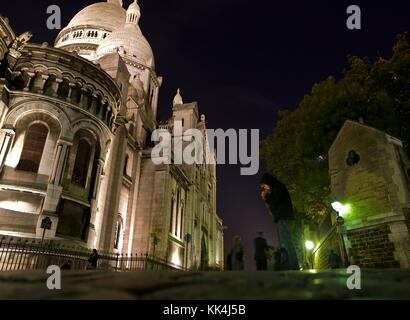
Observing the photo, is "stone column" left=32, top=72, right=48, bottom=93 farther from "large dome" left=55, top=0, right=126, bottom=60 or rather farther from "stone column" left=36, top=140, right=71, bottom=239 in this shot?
"large dome" left=55, top=0, right=126, bottom=60

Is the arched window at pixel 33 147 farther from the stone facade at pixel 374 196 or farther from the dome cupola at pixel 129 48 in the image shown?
the dome cupola at pixel 129 48

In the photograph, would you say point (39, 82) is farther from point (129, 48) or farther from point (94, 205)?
point (129, 48)

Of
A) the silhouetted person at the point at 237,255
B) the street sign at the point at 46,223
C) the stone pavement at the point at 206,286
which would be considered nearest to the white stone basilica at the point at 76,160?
the street sign at the point at 46,223

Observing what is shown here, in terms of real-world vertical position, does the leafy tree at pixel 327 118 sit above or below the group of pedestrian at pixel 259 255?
above

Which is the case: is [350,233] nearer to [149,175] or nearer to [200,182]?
[149,175]

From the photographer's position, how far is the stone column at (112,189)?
19484mm

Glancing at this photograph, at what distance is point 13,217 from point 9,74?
8.63 meters

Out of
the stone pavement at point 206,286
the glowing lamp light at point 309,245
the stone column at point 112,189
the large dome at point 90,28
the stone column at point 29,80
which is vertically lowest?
the stone pavement at point 206,286

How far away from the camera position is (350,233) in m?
14.0

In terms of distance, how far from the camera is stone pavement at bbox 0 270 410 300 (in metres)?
2.99

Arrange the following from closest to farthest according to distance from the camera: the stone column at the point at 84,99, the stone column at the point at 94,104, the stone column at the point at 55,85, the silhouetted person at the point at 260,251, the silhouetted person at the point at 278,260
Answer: the silhouetted person at the point at 278,260, the silhouetted person at the point at 260,251, the stone column at the point at 55,85, the stone column at the point at 84,99, the stone column at the point at 94,104

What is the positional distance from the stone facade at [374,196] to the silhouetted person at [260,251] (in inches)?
256
